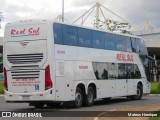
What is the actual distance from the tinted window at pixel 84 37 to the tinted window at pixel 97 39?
460 millimetres

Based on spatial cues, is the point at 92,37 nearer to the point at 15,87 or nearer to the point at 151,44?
the point at 15,87

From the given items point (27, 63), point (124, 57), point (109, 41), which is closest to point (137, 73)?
point (124, 57)

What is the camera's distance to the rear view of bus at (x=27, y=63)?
20109mm

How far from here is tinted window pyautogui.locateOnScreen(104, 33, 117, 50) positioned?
2516cm

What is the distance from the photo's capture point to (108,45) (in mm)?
25453

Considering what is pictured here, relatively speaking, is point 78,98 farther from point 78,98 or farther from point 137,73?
point 137,73

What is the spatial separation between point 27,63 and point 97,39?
512 centimetres

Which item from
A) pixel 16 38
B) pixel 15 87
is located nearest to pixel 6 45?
pixel 16 38

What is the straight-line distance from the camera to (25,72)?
20.4 m

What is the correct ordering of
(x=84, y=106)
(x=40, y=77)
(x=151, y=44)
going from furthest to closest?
(x=151, y=44)
(x=84, y=106)
(x=40, y=77)

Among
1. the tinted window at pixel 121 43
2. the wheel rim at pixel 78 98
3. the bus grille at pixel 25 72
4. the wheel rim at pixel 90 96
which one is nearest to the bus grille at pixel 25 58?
the bus grille at pixel 25 72

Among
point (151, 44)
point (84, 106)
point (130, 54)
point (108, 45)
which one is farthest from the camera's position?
point (151, 44)

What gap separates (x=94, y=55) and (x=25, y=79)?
4718 mm

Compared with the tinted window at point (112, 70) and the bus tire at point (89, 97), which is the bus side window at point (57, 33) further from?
the tinted window at point (112, 70)
